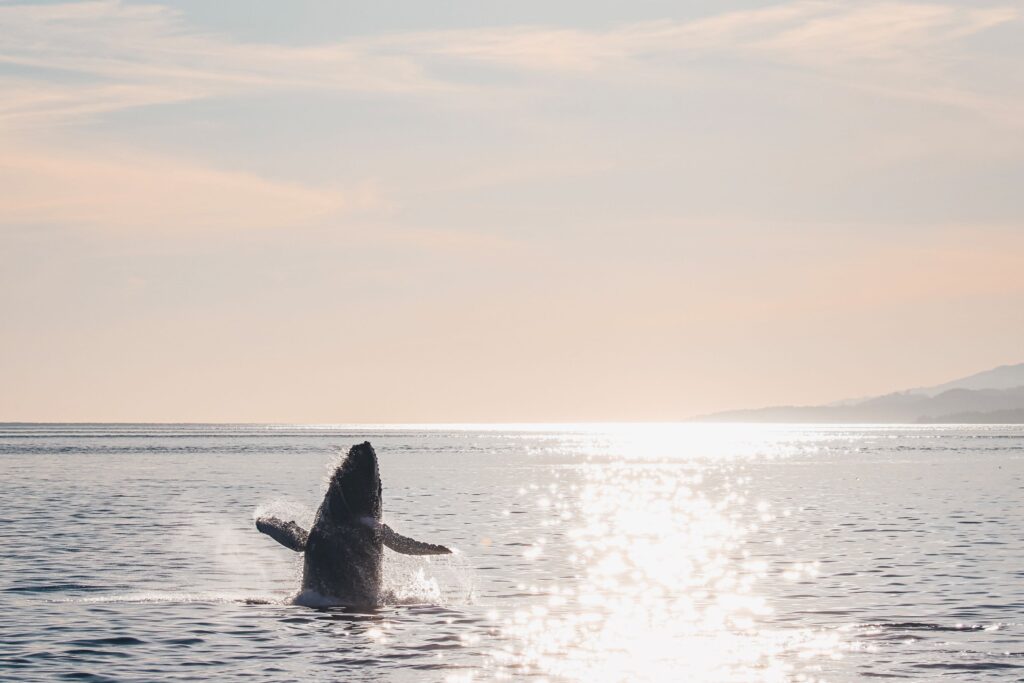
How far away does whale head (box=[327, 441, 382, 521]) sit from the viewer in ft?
80.0

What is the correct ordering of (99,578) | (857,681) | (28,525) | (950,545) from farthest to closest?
1. (28,525)
2. (950,545)
3. (99,578)
4. (857,681)

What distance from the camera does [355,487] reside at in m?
24.5

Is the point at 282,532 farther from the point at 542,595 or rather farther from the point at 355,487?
the point at 542,595

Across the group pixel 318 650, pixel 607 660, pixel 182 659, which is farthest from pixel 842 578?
pixel 182 659

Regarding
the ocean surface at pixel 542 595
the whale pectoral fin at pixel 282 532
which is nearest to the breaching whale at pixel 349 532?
the whale pectoral fin at pixel 282 532

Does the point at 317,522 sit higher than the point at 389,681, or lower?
higher

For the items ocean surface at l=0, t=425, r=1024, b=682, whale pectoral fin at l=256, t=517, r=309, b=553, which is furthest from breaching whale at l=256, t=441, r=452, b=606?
ocean surface at l=0, t=425, r=1024, b=682

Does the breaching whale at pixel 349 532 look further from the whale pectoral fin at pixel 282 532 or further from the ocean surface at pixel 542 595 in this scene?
the ocean surface at pixel 542 595

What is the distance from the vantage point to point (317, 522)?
24734 mm

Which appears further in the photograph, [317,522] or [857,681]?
[317,522]

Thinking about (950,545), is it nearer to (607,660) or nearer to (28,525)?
(607,660)

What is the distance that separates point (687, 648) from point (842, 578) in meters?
10.4

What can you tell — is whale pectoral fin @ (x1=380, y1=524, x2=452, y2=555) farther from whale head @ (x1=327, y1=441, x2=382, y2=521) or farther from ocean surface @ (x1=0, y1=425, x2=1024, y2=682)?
ocean surface @ (x1=0, y1=425, x2=1024, y2=682)

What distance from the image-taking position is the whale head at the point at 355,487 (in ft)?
80.0
